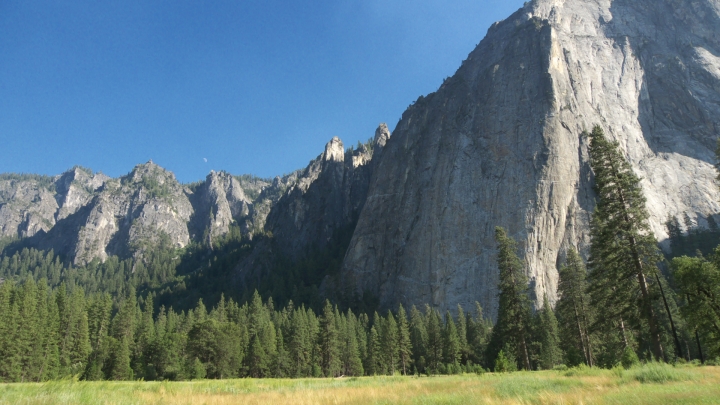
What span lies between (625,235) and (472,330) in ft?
194

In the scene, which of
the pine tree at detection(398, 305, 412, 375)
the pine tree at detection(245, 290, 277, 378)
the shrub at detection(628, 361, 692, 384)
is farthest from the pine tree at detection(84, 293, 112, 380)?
the shrub at detection(628, 361, 692, 384)

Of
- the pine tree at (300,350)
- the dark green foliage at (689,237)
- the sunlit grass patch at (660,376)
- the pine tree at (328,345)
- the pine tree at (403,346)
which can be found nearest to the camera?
the sunlit grass patch at (660,376)

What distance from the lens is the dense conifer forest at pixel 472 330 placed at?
26.7m

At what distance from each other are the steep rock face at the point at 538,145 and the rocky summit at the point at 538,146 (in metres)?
0.38

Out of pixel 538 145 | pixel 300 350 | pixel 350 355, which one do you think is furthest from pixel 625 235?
pixel 538 145

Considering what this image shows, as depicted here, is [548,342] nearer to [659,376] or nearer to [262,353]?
[262,353]

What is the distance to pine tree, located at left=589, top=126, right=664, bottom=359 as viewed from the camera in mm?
24828

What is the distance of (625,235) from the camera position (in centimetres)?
2542

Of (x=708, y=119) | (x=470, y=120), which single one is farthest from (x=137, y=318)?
(x=708, y=119)

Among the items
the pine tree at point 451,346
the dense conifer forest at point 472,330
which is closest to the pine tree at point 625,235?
the dense conifer forest at point 472,330

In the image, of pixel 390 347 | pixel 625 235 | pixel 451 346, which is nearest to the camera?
pixel 625 235

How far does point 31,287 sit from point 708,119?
167m

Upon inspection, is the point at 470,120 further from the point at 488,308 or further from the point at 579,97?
the point at 488,308

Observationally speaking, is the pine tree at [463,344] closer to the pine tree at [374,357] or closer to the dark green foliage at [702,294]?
the pine tree at [374,357]
